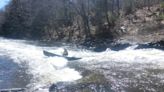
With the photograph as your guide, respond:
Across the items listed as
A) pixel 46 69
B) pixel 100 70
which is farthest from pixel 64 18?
pixel 100 70

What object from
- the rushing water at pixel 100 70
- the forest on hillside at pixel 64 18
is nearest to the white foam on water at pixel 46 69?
the rushing water at pixel 100 70

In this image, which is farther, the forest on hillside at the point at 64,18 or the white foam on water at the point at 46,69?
the forest on hillside at the point at 64,18

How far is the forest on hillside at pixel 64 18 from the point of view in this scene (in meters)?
52.3

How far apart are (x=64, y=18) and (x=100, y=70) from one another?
1574 inches

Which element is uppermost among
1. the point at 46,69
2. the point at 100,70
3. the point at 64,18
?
the point at 100,70

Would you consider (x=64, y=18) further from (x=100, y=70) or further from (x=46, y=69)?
(x=100, y=70)

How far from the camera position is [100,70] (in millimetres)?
26078

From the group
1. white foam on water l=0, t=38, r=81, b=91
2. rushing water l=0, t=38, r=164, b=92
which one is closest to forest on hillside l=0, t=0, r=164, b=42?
white foam on water l=0, t=38, r=81, b=91

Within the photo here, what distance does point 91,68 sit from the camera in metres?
27.4

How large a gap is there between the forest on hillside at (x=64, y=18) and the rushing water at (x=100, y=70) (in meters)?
14.9

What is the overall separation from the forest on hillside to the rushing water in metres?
14.9

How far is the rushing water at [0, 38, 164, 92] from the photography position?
20953mm

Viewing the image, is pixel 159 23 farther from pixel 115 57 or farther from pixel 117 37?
pixel 115 57

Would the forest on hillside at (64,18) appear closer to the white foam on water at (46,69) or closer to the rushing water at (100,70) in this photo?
the white foam on water at (46,69)
